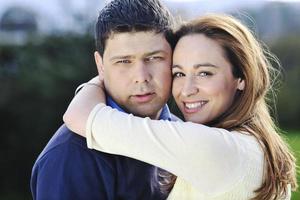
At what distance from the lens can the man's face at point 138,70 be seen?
2543mm

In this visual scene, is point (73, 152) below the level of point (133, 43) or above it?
below

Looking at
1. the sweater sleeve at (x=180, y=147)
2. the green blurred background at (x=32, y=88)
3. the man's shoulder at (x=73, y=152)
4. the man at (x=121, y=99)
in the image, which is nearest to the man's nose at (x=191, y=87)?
the man at (x=121, y=99)

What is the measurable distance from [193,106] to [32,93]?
5177 mm

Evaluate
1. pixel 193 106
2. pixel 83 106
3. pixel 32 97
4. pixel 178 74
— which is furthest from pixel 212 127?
pixel 32 97

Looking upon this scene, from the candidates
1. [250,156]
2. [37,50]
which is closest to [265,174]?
[250,156]

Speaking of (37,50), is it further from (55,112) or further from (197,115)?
(197,115)

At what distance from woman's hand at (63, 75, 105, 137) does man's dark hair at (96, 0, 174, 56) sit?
14cm

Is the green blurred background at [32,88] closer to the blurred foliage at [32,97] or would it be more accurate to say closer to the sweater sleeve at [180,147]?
the blurred foliage at [32,97]

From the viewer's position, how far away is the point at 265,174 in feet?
7.90

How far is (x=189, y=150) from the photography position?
2281 mm

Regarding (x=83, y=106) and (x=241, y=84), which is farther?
(x=241, y=84)

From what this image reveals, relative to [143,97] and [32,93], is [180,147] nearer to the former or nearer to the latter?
[143,97]

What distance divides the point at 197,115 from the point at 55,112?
5057 mm

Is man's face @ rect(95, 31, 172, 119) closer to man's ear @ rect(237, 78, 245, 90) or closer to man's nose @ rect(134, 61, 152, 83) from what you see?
man's nose @ rect(134, 61, 152, 83)
